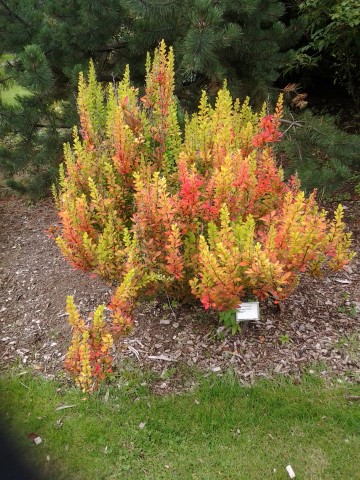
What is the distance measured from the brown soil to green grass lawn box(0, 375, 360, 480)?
0.49 ft

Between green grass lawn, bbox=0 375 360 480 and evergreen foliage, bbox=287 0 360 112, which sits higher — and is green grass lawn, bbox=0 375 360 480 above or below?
below

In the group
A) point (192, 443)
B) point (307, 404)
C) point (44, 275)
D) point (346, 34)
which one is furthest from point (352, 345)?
point (346, 34)

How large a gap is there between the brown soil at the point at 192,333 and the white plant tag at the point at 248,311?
0.34 meters

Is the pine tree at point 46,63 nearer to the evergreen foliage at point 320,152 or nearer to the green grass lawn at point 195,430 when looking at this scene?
the evergreen foliage at point 320,152

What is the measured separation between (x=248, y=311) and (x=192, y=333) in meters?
0.54

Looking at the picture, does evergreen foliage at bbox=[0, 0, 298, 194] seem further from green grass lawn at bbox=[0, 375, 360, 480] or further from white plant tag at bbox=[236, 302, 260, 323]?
green grass lawn at bbox=[0, 375, 360, 480]

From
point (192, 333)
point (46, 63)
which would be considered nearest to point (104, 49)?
point (46, 63)

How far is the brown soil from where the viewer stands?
3047 mm

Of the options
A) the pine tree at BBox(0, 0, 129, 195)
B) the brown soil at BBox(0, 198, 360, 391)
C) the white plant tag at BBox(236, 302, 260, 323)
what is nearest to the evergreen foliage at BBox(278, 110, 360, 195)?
→ the brown soil at BBox(0, 198, 360, 391)

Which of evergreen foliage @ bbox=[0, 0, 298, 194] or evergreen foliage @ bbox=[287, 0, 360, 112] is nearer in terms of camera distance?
evergreen foliage @ bbox=[0, 0, 298, 194]

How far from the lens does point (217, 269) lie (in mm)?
2361

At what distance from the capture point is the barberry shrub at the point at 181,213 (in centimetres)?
243

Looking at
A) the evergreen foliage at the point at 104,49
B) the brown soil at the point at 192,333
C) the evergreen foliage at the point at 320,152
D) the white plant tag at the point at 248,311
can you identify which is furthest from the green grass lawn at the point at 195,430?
the evergreen foliage at the point at 104,49

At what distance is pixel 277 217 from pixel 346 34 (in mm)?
3147
